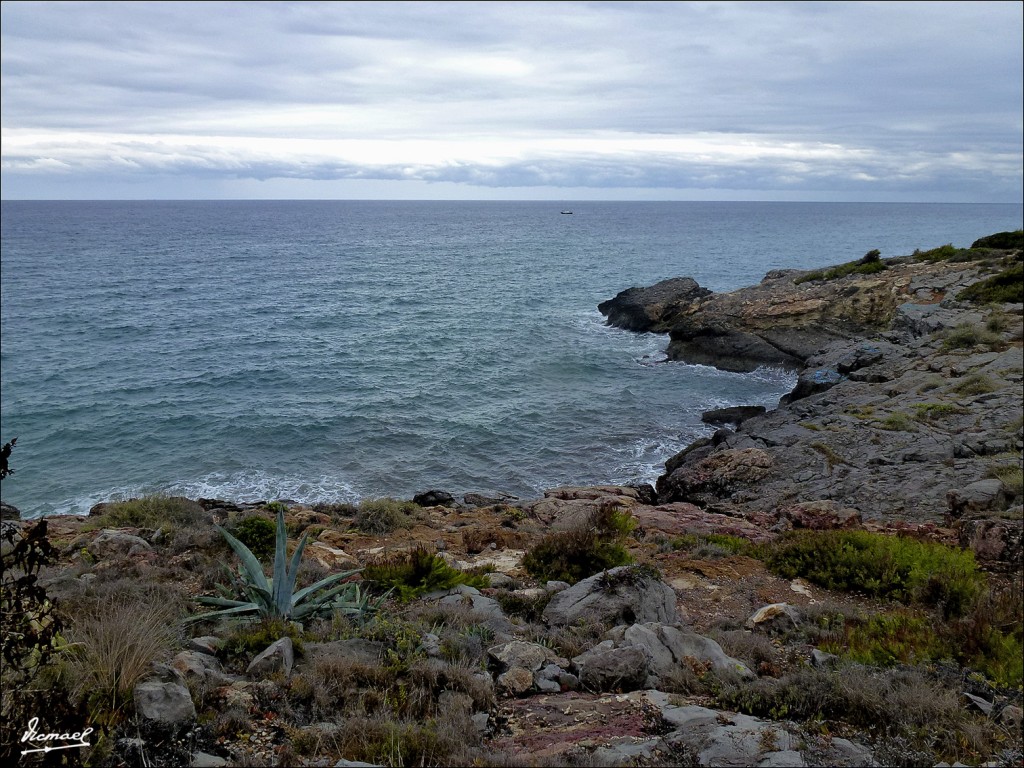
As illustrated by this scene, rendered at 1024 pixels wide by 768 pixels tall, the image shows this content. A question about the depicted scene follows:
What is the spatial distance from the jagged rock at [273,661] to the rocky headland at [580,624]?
0.06 feet

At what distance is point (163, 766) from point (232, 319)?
46.7 meters

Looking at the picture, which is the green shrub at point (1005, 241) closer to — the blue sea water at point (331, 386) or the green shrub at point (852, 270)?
the green shrub at point (852, 270)

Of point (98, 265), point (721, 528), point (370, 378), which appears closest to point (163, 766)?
point (721, 528)

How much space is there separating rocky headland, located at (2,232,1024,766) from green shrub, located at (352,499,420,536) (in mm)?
50

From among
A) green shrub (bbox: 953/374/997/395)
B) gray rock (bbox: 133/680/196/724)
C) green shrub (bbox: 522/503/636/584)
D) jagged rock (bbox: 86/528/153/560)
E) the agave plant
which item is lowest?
jagged rock (bbox: 86/528/153/560)

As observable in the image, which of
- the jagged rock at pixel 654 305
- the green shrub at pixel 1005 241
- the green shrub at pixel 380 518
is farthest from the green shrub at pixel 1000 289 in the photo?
the green shrub at pixel 380 518

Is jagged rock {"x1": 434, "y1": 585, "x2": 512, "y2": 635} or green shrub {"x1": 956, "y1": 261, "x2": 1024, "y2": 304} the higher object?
green shrub {"x1": 956, "y1": 261, "x2": 1024, "y2": 304}

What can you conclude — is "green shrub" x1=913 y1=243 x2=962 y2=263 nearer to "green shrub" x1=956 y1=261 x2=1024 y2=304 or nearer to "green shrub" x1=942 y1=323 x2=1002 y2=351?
"green shrub" x1=956 y1=261 x2=1024 y2=304

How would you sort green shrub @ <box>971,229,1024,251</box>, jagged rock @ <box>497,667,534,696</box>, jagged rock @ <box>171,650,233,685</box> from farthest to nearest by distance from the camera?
1. green shrub @ <box>971,229,1024,251</box>
2. jagged rock @ <box>497,667,534,696</box>
3. jagged rock @ <box>171,650,233,685</box>

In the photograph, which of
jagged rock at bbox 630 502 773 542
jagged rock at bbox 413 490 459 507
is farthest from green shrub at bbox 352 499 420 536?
jagged rock at bbox 630 502 773 542

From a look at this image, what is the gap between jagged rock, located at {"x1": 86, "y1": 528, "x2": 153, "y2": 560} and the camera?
32.7ft

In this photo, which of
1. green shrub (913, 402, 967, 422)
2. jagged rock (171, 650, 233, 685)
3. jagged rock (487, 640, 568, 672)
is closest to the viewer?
jagged rock (171, 650, 233, 685)

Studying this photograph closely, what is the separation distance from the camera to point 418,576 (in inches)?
336

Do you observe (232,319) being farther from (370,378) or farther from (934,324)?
(934,324)
